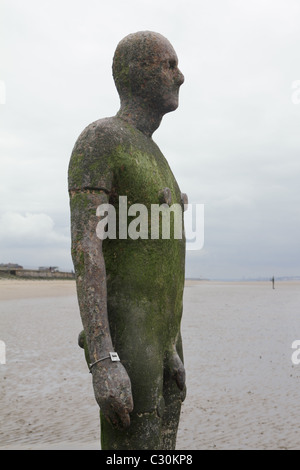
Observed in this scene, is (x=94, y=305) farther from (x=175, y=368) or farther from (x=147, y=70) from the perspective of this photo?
(x=147, y=70)

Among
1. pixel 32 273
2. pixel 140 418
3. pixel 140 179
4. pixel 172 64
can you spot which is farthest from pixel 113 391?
Result: pixel 32 273

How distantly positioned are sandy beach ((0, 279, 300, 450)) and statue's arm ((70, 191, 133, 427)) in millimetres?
4477

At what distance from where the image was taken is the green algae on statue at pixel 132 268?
3.17 metres

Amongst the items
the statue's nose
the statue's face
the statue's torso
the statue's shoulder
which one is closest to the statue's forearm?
the statue's torso

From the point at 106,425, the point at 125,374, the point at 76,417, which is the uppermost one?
the point at 125,374

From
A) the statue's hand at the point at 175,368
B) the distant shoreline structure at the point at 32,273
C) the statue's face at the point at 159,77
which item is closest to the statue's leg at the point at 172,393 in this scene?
the statue's hand at the point at 175,368

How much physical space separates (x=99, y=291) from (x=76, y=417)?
244 inches

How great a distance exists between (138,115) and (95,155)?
1.99 feet

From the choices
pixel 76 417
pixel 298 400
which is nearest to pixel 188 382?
pixel 298 400

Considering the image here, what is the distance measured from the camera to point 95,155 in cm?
336

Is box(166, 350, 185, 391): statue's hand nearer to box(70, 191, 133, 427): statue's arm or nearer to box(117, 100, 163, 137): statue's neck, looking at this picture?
box(70, 191, 133, 427): statue's arm

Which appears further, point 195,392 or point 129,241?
point 195,392
